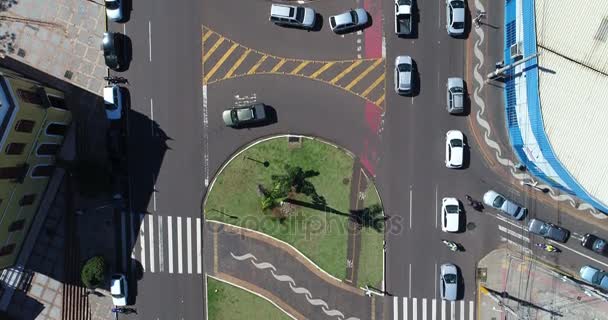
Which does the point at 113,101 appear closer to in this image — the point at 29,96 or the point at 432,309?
the point at 29,96

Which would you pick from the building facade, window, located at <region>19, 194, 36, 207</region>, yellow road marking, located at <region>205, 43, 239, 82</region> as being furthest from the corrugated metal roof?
window, located at <region>19, 194, 36, 207</region>

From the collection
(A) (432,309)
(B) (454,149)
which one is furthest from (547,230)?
(A) (432,309)

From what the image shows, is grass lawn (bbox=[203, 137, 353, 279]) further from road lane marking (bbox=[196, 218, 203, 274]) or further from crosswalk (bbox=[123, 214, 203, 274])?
crosswalk (bbox=[123, 214, 203, 274])

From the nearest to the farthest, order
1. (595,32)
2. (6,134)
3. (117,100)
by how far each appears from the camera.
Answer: (6,134) < (595,32) < (117,100)

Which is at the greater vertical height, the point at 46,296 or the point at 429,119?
the point at 429,119

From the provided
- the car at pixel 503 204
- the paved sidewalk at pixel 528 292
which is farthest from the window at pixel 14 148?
the paved sidewalk at pixel 528 292

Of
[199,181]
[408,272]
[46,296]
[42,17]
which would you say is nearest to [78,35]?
[42,17]

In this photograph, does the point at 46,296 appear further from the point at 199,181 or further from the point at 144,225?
the point at 199,181

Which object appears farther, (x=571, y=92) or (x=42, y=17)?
(x=42, y=17)
